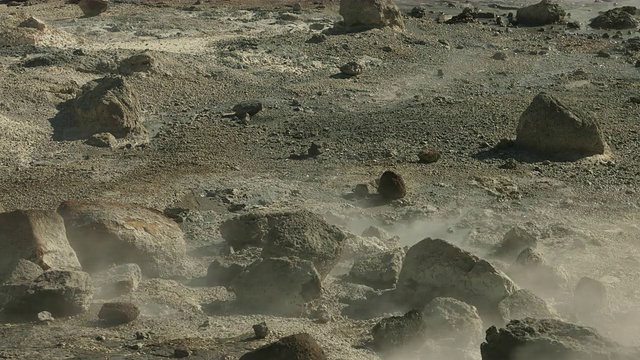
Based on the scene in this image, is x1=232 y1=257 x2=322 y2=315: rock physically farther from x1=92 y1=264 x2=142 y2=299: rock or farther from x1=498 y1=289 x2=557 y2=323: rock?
x1=498 y1=289 x2=557 y2=323: rock

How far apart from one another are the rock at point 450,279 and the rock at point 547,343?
4.69 feet

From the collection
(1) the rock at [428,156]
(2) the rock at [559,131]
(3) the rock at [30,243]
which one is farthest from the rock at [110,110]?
(3) the rock at [30,243]

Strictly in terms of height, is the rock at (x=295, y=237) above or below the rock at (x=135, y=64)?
above

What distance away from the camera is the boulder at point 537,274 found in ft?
36.7

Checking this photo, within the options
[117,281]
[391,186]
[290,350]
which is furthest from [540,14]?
[290,350]

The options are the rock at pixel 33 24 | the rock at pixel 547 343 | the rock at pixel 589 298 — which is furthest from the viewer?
the rock at pixel 33 24

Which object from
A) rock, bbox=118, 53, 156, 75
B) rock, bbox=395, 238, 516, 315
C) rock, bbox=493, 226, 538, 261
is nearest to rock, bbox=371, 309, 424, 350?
rock, bbox=395, 238, 516, 315

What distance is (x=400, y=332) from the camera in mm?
9586

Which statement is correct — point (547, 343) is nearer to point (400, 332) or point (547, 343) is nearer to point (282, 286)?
point (400, 332)

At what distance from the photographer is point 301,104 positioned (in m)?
18.5

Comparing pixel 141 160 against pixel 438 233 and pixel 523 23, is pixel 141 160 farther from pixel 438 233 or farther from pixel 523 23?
pixel 523 23

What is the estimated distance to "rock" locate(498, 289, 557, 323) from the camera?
10.2 metres

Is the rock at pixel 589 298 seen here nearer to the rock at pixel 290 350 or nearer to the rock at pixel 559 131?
the rock at pixel 290 350

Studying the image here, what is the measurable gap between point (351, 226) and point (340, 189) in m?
1.41
